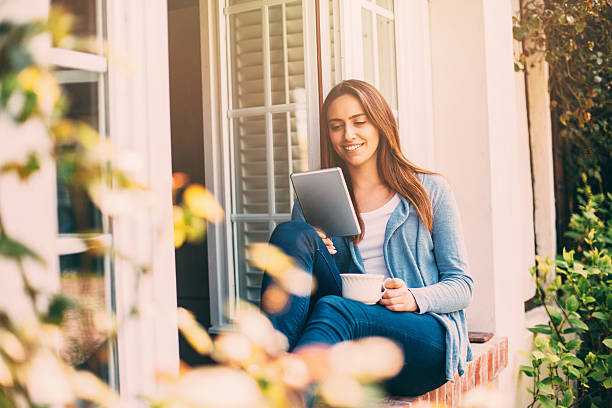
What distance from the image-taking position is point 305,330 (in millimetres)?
1614

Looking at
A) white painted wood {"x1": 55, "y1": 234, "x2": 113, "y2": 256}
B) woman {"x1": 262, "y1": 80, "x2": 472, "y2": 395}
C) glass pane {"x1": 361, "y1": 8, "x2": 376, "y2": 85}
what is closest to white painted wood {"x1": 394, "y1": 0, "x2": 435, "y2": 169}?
glass pane {"x1": 361, "y1": 8, "x2": 376, "y2": 85}

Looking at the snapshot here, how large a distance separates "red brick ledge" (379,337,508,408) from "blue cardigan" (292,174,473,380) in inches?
5.4

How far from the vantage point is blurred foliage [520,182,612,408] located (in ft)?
9.43

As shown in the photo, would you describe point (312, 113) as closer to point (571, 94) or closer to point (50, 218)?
point (50, 218)

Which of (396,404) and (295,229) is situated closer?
(295,229)

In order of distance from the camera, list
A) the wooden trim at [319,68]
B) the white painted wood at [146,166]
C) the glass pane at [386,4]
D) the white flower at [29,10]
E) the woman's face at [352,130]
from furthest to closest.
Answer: the glass pane at [386,4]
the wooden trim at [319,68]
the woman's face at [352,130]
the white painted wood at [146,166]
the white flower at [29,10]

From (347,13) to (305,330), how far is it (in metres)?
1.29

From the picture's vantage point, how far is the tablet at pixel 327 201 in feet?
6.99

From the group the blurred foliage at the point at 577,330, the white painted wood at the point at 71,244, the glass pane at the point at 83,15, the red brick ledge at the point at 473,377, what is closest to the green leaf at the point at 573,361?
the blurred foliage at the point at 577,330

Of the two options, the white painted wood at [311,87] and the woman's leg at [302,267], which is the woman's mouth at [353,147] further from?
the woman's leg at [302,267]

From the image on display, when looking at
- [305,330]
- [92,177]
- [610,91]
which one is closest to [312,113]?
[305,330]

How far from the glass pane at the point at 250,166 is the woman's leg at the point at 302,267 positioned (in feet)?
3.88

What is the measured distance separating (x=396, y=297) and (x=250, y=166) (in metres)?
1.35

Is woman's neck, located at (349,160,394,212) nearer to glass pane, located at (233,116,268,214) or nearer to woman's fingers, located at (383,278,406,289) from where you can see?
woman's fingers, located at (383,278,406,289)
